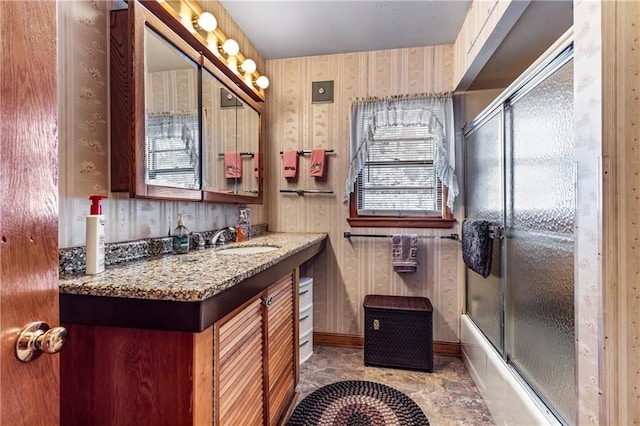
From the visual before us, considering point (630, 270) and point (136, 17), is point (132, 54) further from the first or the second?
point (630, 270)

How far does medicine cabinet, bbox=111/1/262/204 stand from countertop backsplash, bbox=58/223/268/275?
0.21 meters

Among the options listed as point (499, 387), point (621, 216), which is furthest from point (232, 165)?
point (499, 387)

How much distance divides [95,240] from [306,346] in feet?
5.78

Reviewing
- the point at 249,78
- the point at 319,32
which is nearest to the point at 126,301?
the point at 249,78

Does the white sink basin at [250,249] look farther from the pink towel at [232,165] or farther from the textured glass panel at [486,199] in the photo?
the textured glass panel at [486,199]

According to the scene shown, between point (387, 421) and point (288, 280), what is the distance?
2.96 feet

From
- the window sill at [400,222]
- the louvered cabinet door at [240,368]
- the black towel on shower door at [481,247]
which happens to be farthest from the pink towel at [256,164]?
the black towel on shower door at [481,247]

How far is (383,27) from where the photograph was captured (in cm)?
221

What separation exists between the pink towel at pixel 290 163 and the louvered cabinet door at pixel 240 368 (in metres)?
1.50

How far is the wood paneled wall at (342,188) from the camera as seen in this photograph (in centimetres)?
247

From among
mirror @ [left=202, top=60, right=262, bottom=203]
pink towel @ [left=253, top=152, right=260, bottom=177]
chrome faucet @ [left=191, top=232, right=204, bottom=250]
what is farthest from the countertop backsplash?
pink towel @ [left=253, top=152, right=260, bottom=177]

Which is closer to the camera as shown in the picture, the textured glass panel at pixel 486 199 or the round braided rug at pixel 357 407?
the round braided rug at pixel 357 407

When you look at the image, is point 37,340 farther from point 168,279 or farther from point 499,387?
point 499,387

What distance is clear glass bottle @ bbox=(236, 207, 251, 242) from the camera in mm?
2076
